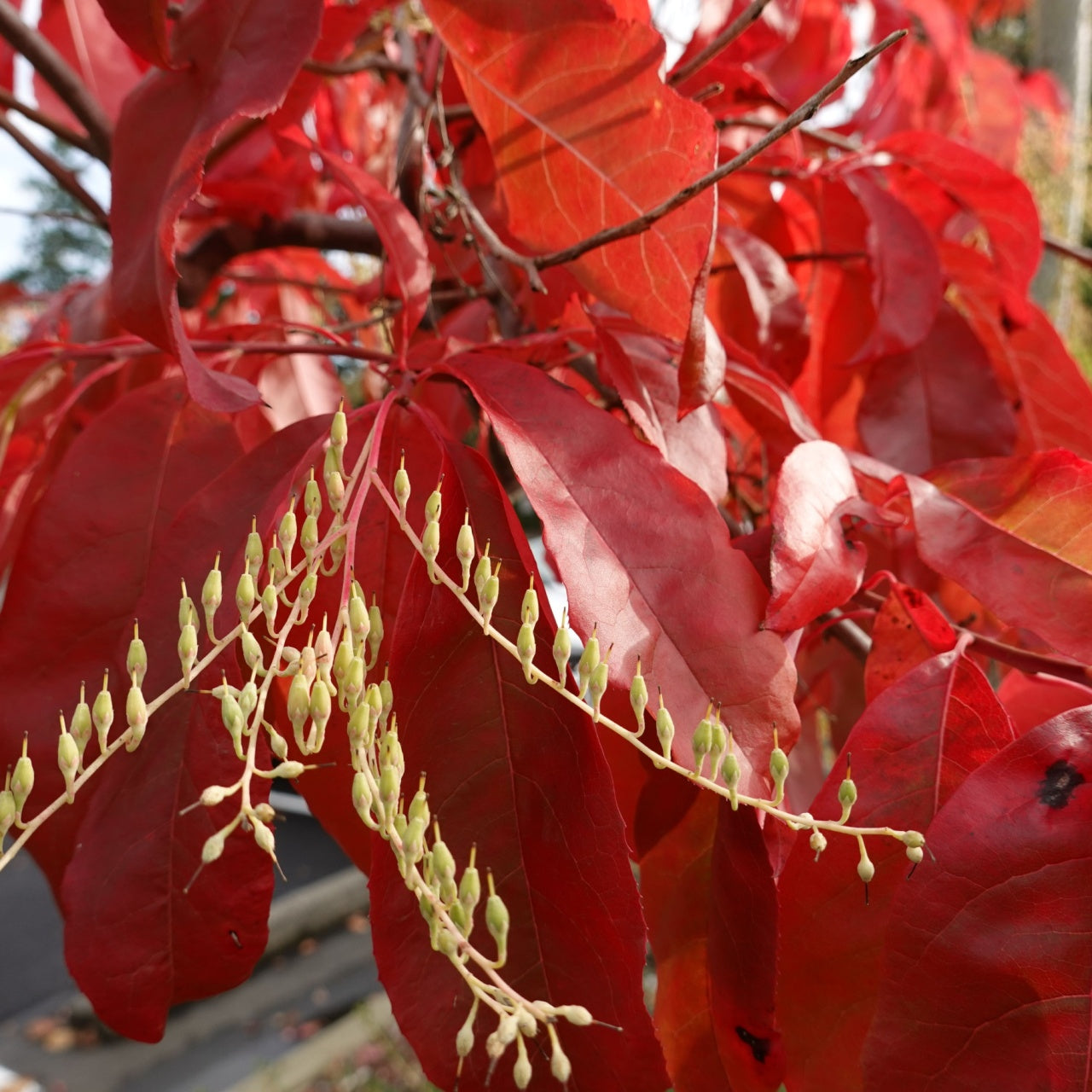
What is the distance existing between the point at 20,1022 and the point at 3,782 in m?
4.03

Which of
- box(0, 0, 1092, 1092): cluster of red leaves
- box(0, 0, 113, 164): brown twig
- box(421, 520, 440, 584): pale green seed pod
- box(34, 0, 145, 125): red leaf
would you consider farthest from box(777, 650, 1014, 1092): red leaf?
box(34, 0, 145, 125): red leaf

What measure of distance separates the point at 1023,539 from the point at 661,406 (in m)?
0.19

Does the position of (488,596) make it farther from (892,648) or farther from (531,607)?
(892,648)

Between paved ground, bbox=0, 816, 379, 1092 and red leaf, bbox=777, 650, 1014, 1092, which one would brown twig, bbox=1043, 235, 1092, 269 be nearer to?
red leaf, bbox=777, 650, 1014, 1092

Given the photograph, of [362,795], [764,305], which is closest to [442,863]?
[362,795]

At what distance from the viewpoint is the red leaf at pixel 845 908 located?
428 millimetres

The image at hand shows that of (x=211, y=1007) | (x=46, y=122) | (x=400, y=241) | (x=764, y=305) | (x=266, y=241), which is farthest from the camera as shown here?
(x=211, y=1007)

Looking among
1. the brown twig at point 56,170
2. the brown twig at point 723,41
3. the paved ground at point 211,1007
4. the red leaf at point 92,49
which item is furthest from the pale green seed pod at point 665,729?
the paved ground at point 211,1007

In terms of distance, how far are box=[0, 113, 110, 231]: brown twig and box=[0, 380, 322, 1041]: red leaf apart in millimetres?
329

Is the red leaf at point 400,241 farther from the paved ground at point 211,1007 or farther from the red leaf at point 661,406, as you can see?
the paved ground at point 211,1007

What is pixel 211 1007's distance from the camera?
12.0ft

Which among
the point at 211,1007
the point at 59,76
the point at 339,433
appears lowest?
the point at 211,1007

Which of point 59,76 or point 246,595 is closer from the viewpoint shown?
point 246,595

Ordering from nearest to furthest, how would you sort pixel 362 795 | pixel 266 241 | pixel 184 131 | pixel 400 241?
pixel 362 795, pixel 184 131, pixel 400 241, pixel 266 241
